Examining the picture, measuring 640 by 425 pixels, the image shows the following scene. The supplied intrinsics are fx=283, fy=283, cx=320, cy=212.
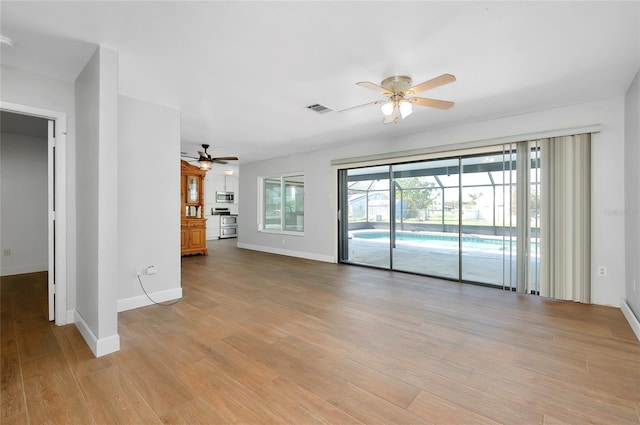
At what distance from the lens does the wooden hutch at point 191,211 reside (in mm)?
6766

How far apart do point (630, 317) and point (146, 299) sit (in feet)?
17.1

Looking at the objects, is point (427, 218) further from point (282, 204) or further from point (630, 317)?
point (282, 204)

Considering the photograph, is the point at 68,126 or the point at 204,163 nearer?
the point at 68,126

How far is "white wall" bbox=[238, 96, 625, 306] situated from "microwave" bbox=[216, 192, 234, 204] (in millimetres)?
4805

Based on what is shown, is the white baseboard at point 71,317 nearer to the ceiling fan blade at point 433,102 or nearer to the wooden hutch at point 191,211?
the wooden hutch at point 191,211

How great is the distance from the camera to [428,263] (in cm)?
520

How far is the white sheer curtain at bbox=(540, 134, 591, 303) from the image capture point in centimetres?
345

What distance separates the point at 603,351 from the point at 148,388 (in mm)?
3463

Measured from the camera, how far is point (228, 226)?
423 inches

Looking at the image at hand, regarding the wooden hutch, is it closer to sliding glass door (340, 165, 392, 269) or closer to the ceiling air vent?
sliding glass door (340, 165, 392, 269)

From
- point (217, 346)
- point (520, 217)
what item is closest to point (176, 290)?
point (217, 346)

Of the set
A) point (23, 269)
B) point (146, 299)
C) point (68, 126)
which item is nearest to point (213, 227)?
point (23, 269)

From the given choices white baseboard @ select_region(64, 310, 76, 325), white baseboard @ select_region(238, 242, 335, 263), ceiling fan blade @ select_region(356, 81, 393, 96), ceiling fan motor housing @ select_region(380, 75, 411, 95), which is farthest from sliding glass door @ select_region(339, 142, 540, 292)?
white baseboard @ select_region(64, 310, 76, 325)

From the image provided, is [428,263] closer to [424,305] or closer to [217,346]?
[424,305]
